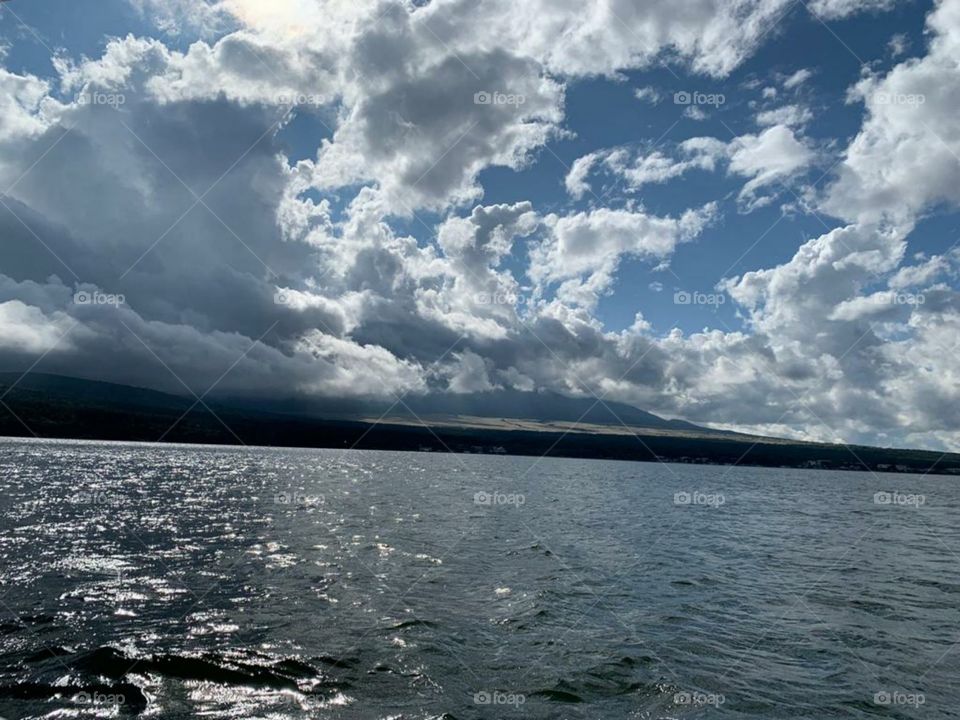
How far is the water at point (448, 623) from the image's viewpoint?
658 inches

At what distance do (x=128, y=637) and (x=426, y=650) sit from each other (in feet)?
34.0

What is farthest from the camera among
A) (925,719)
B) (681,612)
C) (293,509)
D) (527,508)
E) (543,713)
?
(527,508)

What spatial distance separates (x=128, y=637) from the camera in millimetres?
19953

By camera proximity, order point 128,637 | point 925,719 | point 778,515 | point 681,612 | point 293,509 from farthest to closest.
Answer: point 778,515
point 293,509
point 681,612
point 128,637
point 925,719

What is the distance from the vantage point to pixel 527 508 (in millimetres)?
76938

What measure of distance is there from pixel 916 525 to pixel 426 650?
90.1 meters

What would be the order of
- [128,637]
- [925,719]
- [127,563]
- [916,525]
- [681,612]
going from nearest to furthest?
[925,719], [128,637], [681,612], [127,563], [916,525]

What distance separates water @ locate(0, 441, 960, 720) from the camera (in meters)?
16.7

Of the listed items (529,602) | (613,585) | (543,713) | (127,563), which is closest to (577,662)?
(543,713)

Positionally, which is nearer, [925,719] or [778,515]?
[925,719]

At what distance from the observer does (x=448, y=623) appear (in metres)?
23.7

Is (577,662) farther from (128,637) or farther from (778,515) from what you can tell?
(778,515)

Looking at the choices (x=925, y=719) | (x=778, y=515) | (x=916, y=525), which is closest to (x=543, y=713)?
(x=925, y=719)

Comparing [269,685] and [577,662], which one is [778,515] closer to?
[577,662]
